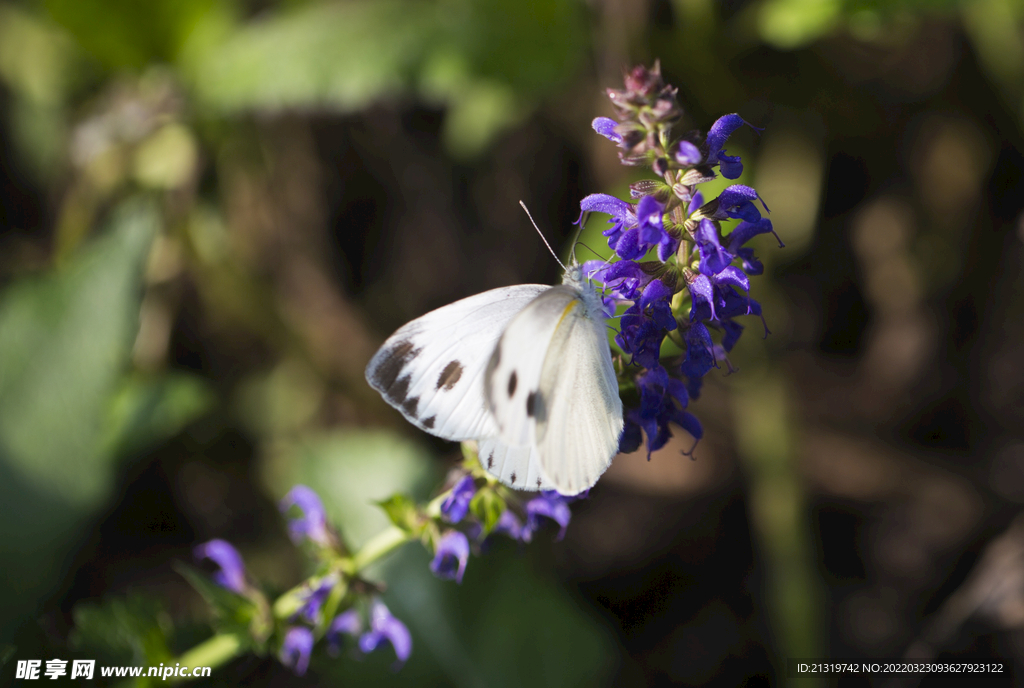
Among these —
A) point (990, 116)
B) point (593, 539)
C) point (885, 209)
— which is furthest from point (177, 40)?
point (990, 116)

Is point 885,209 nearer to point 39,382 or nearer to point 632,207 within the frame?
point 632,207

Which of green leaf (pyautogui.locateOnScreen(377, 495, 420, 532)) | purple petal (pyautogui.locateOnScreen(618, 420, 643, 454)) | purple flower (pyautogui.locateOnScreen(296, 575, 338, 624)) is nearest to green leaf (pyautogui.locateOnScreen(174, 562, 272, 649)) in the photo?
purple flower (pyautogui.locateOnScreen(296, 575, 338, 624))

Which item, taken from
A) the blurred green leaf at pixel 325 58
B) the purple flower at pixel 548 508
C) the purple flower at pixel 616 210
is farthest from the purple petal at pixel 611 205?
the blurred green leaf at pixel 325 58

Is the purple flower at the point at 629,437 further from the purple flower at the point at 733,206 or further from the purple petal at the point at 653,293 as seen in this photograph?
the purple flower at the point at 733,206

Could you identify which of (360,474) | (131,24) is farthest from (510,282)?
(131,24)

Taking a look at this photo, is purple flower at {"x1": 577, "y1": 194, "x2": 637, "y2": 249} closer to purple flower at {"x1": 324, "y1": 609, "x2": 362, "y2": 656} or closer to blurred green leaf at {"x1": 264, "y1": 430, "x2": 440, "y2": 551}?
purple flower at {"x1": 324, "y1": 609, "x2": 362, "y2": 656}

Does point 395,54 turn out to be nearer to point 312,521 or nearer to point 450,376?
point 450,376

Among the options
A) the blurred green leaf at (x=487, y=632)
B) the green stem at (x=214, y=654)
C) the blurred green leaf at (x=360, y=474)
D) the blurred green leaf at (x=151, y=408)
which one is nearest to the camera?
A: the green stem at (x=214, y=654)
